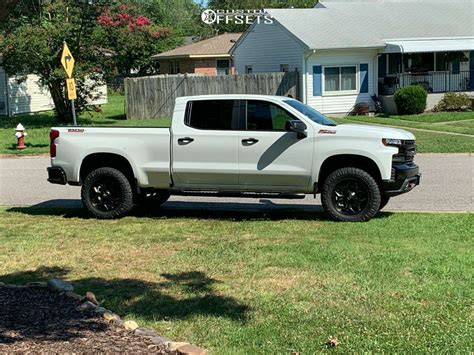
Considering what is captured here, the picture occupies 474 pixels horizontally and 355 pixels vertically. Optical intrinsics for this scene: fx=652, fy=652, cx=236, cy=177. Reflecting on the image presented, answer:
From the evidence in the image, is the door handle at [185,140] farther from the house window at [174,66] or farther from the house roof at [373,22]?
the house window at [174,66]

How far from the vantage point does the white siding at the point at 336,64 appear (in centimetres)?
2995

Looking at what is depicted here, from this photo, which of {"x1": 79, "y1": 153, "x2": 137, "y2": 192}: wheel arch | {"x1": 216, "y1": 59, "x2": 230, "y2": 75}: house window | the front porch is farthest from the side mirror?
{"x1": 216, "y1": 59, "x2": 230, "y2": 75}: house window

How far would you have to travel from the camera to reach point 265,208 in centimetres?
1045

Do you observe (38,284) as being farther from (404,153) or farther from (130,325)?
(404,153)

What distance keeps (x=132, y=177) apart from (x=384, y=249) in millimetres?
4199

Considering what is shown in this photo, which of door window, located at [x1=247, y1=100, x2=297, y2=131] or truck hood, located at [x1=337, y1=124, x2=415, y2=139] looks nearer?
truck hood, located at [x1=337, y1=124, x2=415, y2=139]

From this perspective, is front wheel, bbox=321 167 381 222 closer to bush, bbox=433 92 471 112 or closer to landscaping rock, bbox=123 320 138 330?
landscaping rock, bbox=123 320 138 330

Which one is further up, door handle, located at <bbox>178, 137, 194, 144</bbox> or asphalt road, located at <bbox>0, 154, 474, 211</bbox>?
door handle, located at <bbox>178, 137, 194, 144</bbox>

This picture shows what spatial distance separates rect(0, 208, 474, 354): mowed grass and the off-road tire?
18 cm

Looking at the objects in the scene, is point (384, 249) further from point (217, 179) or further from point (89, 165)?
point (89, 165)

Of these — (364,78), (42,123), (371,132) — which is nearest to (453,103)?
(364,78)

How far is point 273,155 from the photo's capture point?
927cm

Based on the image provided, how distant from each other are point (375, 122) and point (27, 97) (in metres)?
19.3

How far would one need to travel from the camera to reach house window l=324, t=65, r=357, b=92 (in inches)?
1192
